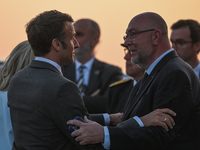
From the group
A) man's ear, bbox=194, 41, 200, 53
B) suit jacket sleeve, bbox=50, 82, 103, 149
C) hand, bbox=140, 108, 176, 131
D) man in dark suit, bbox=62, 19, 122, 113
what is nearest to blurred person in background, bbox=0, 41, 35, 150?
suit jacket sleeve, bbox=50, 82, 103, 149

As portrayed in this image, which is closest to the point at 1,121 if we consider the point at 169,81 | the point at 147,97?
the point at 147,97

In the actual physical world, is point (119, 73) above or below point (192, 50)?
below

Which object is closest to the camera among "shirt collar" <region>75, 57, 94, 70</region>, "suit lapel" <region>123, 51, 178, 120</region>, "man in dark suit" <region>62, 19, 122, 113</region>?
"suit lapel" <region>123, 51, 178, 120</region>

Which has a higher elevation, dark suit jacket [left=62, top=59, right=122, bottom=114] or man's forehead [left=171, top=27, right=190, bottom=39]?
man's forehead [left=171, top=27, right=190, bottom=39]

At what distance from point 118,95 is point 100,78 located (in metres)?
1.10

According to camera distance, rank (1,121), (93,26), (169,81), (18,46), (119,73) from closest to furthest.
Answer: (169,81), (1,121), (18,46), (119,73), (93,26)

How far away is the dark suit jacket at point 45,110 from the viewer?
237 centimetres

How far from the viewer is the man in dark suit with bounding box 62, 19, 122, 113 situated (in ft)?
15.8

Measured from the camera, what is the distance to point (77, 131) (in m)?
2.42

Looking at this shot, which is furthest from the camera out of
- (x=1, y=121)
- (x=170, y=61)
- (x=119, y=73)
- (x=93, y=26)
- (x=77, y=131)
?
(x=93, y=26)

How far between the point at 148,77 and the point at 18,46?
1378 mm

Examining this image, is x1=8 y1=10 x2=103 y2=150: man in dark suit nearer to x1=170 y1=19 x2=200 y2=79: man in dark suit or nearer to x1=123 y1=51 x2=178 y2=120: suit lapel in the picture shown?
x1=123 y1=51 x2=178 y2=120: suit lapel

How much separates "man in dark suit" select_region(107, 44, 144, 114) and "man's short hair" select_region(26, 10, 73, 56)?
5.48 ft

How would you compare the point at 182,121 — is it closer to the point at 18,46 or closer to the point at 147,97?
the point at 147,97
